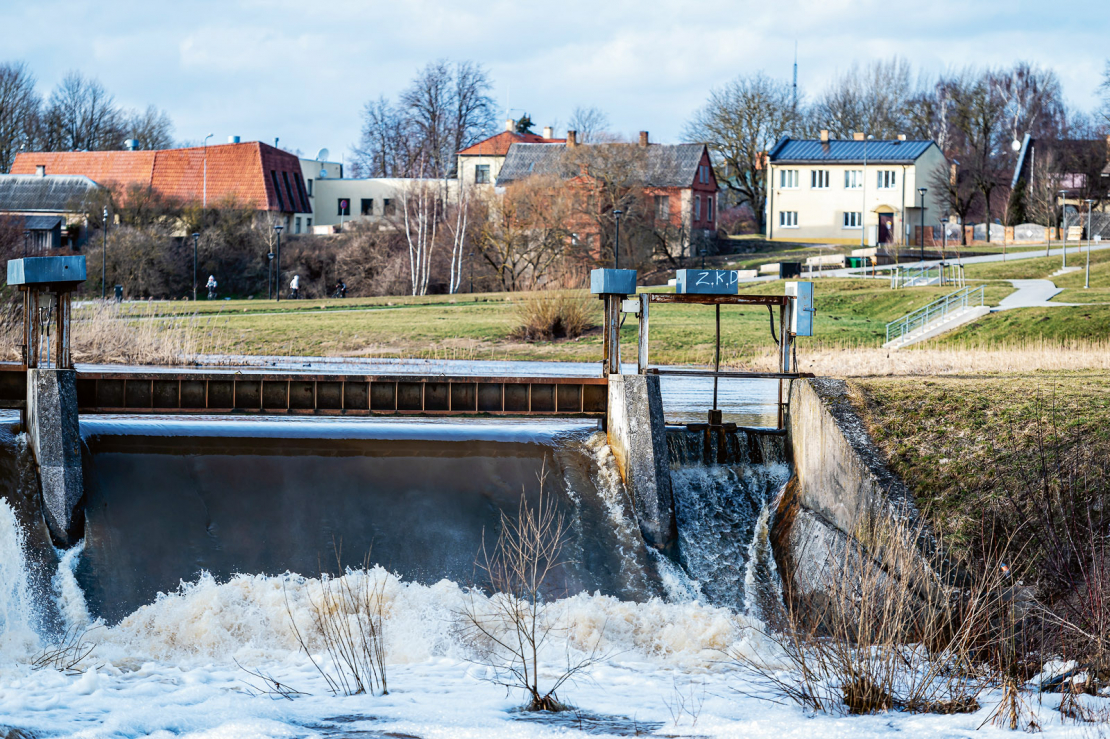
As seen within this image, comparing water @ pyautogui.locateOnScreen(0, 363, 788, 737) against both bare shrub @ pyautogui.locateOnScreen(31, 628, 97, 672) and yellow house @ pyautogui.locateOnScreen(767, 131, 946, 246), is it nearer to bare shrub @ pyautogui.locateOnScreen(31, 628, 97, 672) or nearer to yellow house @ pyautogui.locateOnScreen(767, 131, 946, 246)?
bare shrub @ pyautogui.locateOnScreen(31, 628, 97, 672)

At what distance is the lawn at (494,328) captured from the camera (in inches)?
1150

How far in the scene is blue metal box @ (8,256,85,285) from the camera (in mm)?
13375

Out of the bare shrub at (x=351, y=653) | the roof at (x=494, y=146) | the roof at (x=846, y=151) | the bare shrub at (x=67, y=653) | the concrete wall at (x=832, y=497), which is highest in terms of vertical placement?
the roof at (x=494, y=146)

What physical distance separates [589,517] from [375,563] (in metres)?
2.64

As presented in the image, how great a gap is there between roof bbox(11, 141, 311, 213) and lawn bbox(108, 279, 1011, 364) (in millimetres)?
29835

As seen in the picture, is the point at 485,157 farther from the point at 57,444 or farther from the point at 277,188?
the point at 57,444

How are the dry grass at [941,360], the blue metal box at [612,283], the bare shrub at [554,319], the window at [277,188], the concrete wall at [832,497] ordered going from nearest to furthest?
the concrete wall at [832,497] < the blue metal box at [612,283] < the dry grass at [941,360] < the bare shrub at [554,319] < the window at [277,188]

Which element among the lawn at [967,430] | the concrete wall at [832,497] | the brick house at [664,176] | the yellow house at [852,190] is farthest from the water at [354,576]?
the yellow house at [852,190]

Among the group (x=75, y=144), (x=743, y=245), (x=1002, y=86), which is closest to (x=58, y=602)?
(x=743, y=245)

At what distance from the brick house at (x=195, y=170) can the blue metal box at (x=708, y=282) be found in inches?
2374

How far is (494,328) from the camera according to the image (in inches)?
1296

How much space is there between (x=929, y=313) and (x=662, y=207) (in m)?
32.6

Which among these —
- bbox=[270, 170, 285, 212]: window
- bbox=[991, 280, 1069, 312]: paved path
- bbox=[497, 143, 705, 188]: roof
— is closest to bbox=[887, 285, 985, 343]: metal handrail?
bbox=[991, 280, 1069, 312]: paved path

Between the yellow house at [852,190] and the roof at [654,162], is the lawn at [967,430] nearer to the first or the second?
the roof at [654,162]
